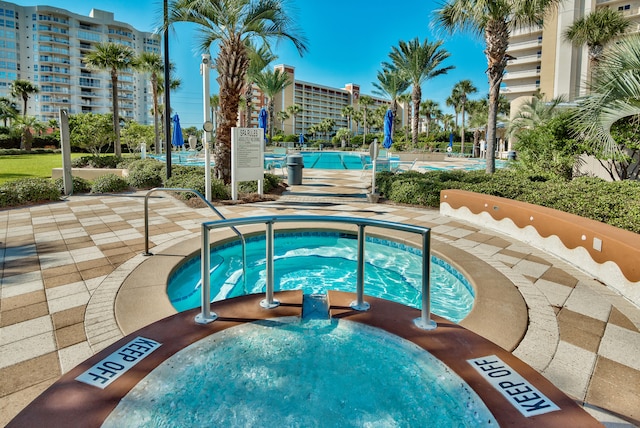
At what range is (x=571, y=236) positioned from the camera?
4.95 meters

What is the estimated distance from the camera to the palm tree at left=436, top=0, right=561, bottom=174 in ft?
35.3

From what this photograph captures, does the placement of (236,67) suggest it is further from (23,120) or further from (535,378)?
(23,120)

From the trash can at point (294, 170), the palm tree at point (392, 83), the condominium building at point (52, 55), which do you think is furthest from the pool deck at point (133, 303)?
the condominium building at point (52, 55)

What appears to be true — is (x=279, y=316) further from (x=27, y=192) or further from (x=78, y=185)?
(x=78, y=185)

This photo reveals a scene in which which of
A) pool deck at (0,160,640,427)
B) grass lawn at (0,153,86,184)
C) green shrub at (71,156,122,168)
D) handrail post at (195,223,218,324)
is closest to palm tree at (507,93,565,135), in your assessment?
pool deck at (0,160,640,427)

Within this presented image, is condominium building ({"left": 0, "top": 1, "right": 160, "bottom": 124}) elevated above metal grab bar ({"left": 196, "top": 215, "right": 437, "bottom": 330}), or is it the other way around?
condominium building ({"left": 0, "top": 1, "right": 160, "bottom": 124})

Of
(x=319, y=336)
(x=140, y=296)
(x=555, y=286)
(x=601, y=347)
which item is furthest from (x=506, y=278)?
(x=140, y=296)

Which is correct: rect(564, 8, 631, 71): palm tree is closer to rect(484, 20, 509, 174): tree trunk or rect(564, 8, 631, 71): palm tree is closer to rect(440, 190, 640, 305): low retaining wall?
rect(484, 20, 509, 174): tree trunk

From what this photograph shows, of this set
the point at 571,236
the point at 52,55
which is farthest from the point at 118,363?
the point at 52,55

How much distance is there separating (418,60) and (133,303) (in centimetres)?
3140

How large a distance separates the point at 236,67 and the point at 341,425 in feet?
35.3

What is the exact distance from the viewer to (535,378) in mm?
2098

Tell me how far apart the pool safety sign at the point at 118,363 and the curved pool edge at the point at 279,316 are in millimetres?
33

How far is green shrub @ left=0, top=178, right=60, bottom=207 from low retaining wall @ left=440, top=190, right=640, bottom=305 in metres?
10.2
